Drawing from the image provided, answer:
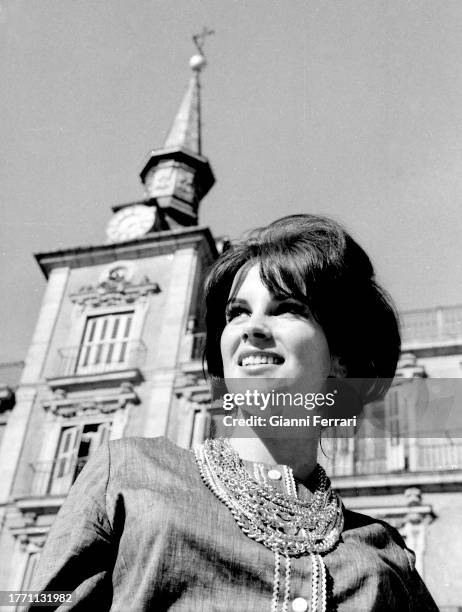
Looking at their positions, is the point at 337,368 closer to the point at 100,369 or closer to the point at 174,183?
the point at 100,369

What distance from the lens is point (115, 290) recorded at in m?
23.5

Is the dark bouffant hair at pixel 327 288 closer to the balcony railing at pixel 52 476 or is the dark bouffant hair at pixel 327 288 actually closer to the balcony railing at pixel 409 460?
the balcony railing at pixel 409 460

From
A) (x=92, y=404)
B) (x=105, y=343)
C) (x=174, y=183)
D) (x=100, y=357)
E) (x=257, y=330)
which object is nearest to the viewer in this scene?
(x=257, y=330)

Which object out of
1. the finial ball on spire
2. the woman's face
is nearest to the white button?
the woman's face

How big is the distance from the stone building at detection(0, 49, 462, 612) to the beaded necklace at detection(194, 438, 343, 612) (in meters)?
13.7

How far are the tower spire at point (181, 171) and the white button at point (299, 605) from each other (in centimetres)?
2710

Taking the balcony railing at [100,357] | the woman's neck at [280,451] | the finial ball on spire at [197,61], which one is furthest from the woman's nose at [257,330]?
A: the finial ball on spire at [197,61]

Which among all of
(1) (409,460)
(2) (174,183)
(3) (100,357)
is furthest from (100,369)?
(2) (174,183)

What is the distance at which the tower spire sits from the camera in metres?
29.7

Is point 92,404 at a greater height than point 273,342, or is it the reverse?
point 92,404

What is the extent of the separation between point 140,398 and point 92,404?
1.34 metres

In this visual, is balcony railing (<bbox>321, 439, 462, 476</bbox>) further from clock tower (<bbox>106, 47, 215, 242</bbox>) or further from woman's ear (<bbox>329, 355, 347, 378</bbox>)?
woman's ear (<bbox>329, 355, 347, 378</bbox>)

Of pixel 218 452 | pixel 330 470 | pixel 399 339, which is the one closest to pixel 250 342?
pixel 218 452

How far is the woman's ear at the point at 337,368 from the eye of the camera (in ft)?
8.96
